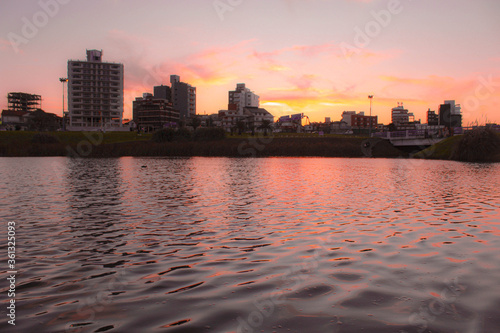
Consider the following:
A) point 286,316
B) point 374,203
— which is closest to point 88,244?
point 286,316

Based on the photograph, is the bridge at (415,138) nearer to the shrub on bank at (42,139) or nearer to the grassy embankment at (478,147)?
the grassy embankment at (478,147)

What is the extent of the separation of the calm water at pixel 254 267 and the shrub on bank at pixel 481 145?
201 feet

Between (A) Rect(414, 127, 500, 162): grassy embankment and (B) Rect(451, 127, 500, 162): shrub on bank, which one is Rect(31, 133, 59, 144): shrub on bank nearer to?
(A) Rect(414, 127, 500, 162): grassy embankment

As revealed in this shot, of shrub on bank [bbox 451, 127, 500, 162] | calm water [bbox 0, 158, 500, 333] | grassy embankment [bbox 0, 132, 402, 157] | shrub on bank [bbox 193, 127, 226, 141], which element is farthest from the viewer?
shrub on bank [bbox 193, 127, 226, 141]

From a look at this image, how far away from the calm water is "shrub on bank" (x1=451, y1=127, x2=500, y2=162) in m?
61.2

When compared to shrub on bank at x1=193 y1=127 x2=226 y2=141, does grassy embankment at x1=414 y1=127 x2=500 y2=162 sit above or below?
below

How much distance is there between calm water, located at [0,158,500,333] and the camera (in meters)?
6.80

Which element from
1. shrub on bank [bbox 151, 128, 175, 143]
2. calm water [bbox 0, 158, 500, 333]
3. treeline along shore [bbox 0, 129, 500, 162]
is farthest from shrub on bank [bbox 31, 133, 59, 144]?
calm water [bbox 0, 158, 500, 333]

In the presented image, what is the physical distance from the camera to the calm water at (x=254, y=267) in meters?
6.80

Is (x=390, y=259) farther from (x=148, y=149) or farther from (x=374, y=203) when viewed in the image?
(x=148, y=149)

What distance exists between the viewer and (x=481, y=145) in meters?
72.7

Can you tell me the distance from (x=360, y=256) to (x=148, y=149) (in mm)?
97050

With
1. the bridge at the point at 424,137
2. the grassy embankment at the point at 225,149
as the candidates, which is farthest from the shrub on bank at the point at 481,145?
the grassy embankment at the point at 225,149

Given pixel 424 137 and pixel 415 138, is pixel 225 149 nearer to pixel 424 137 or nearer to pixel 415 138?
pixel 415 138
